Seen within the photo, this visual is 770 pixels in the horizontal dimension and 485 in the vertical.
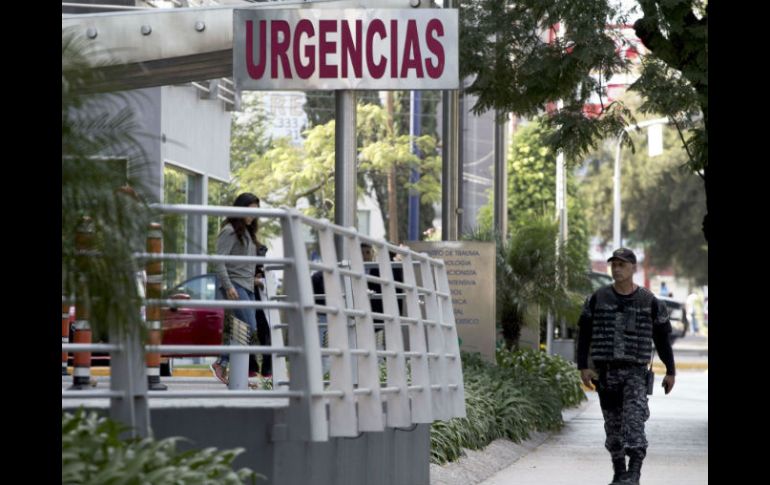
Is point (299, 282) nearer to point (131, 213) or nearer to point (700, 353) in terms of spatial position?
point (131, 213)

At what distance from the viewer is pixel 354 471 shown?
Answer: 1070 centimetres

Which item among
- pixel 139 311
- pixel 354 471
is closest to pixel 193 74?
pixel 354 471

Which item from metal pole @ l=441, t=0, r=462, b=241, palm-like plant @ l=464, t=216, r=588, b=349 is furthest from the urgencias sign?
palm-like plant @ l=464, t=216, r=588, b=349

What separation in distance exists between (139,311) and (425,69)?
Answer: 382 inches

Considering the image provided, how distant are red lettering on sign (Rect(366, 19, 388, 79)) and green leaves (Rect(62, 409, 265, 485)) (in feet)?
29.1

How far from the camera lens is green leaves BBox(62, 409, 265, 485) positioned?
6.70 meters

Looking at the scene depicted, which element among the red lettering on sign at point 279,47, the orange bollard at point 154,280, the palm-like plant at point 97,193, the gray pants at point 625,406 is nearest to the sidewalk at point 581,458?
the gray pants at point 625,406

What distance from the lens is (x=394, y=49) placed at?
16.5 m

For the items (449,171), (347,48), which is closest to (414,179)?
(449,171)

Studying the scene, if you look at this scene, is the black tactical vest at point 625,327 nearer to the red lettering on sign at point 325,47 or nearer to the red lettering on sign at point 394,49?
the red lettering on sign at point 394,49

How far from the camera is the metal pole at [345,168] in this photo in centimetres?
1625

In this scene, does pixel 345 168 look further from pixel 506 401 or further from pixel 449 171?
pixel 449 171

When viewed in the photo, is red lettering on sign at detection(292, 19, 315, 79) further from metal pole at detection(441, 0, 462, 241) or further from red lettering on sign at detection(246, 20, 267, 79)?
metal pole at detection(441, 0, 462, 241)

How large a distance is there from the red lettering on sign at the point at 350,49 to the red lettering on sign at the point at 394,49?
0.97ft
